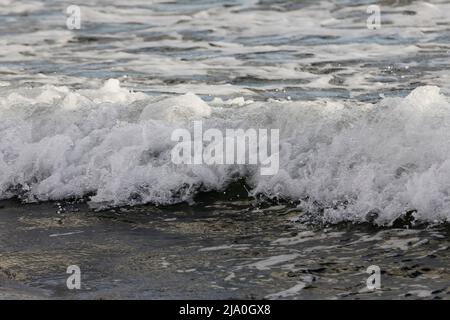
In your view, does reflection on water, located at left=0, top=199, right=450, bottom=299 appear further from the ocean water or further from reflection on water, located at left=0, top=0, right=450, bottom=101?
reflection on water, located at left=0, top=0, right=450, bottom=101

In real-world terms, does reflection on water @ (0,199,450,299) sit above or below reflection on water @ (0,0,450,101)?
below

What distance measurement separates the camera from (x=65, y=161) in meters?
8.95

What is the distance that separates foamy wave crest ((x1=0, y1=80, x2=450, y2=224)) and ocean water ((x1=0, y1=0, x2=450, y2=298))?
14mm

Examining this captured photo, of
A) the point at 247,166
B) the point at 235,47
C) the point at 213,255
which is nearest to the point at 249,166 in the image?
the point at 247,166

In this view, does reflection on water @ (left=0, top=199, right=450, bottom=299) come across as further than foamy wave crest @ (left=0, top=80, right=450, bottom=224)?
No

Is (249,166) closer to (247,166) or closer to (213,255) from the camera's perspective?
(247,166)

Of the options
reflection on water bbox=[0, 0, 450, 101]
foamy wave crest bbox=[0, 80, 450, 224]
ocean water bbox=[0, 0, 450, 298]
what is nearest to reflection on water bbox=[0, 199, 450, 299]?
A: ocean water bbox=[0, 0, 450, 298]

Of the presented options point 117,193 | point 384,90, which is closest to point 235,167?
point 117,193

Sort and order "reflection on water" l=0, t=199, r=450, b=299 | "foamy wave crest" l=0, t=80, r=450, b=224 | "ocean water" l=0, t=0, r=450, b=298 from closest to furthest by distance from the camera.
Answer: "reflection on water" l=0, t=199, r=450, b=299, "ocean water" l=0, t=0, r=450, b=298, "foamy wave crest" l=0, t=80, r=450, b=224

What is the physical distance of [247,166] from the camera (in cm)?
824

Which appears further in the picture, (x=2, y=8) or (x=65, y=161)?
(x=2, y=8)

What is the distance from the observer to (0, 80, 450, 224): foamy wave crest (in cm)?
724
